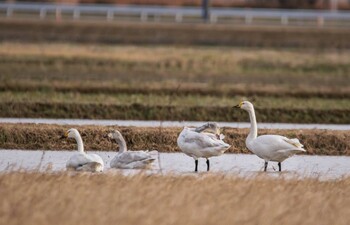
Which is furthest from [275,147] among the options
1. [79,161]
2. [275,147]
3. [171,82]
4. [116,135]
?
[171,82]

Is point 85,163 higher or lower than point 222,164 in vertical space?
higher

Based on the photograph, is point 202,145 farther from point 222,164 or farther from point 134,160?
point 222,164

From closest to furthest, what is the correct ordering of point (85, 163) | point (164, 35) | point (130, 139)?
1. point (85, 163)
2. point (130, 139)
3. point (164, 35)

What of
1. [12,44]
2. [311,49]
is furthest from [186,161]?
[311,49]

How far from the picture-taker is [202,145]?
15250mm

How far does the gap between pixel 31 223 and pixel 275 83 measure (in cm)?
2039

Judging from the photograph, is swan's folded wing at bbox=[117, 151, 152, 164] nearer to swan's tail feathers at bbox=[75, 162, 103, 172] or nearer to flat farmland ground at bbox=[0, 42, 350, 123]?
swan's tail feathers at bbox=[75, 162, 103, 172]

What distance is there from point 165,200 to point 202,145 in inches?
149

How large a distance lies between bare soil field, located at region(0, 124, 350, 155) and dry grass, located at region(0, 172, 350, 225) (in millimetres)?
4218

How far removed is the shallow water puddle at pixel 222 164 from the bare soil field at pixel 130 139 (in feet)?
1.09

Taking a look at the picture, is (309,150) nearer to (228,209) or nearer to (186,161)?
(186,161)

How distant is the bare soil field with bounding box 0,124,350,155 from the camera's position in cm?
1769

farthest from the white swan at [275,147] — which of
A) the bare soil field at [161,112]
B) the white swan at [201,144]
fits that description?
the bare soil field at [161,112]

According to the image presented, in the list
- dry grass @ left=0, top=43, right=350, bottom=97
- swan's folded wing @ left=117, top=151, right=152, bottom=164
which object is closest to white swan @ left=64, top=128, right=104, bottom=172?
swan's folded wing @ left=117, top=151, right=152, bottom=164
